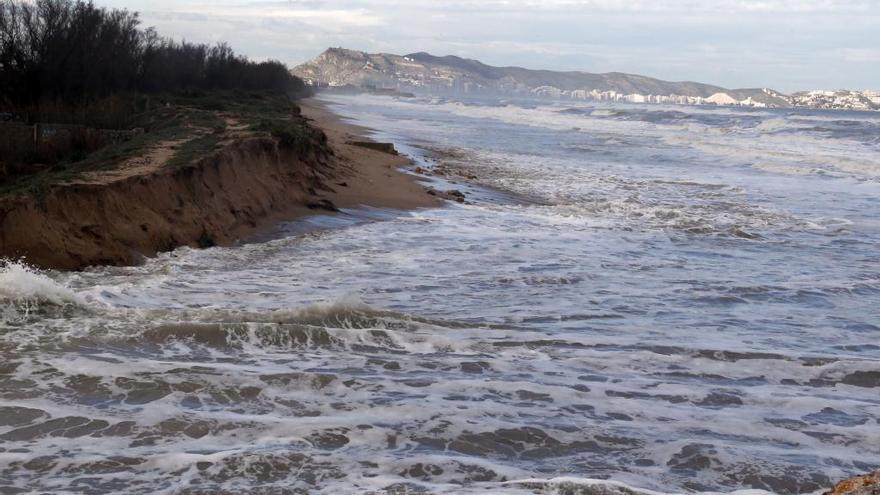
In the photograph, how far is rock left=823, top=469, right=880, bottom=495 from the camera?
11.1ft

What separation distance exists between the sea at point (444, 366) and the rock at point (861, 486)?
157cm

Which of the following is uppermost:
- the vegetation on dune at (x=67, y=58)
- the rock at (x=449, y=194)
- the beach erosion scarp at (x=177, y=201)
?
the vegetation on dune at (x=67, y=58)

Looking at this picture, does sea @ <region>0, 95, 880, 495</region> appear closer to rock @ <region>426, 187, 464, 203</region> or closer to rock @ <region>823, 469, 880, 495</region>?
rock @ <region>823, 469, 880, 495</region>

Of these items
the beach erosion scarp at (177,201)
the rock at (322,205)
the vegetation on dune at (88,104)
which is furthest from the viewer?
the rock at (322,205)

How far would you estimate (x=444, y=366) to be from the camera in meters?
7.48

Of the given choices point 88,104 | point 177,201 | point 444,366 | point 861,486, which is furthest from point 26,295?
point 88,104

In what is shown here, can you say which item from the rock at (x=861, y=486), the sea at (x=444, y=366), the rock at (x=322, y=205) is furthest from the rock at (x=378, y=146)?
the rock at (x=861, y=486)

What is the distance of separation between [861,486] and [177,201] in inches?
415

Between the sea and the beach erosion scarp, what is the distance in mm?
434

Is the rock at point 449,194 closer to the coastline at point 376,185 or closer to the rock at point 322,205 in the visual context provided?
the coastline at point 376,185

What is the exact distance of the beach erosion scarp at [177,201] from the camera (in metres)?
10.3

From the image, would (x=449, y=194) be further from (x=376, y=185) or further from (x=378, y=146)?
(x=378, y=146)

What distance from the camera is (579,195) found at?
70.4 ft

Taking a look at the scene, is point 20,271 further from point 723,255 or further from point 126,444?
point 723,255
